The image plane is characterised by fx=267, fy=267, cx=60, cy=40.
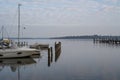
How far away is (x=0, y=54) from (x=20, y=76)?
14.6 metres

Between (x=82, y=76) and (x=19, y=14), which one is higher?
(x=19, y=14)

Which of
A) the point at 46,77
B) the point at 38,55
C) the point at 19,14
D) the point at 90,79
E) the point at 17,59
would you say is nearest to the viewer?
the point at 90,79

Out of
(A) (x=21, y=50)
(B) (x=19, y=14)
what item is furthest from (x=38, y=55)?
(B) (x=19, y=14)

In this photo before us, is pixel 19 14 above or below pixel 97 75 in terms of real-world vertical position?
above

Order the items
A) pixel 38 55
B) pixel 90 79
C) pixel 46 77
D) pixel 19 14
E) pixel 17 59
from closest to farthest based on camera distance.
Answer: pixel 90 79 < pixel 46 77 < pixel 17 59 < pixel 38 55 < pixel 19 14

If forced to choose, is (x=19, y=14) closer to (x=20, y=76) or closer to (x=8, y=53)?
(x=8, y=53)

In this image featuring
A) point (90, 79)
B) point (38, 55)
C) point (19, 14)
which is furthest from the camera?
point (19, 14)

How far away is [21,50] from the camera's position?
121ft

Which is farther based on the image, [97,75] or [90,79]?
[97,75]

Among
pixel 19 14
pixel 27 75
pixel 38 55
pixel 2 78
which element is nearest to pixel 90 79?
pixel 27 75

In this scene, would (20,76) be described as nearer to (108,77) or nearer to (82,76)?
(82,76)

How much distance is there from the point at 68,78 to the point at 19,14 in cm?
2787

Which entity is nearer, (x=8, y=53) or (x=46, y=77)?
(x=46, y=77)

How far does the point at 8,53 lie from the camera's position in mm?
36406
